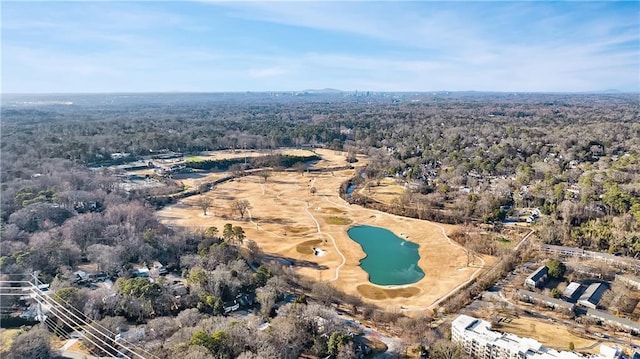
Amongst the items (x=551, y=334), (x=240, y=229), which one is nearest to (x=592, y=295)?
(x=551, y=334)

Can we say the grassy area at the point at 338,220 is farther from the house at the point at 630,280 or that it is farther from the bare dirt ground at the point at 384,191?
the house at the point at 630,280

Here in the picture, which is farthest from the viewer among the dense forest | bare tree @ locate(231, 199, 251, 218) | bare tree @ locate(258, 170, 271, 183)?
bare tree @ locate(258, 170, 271, 183)

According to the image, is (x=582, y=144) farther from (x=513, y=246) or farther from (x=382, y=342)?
(x=382, y=342)

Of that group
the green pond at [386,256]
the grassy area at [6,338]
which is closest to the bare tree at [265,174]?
the green pond at [386,256]

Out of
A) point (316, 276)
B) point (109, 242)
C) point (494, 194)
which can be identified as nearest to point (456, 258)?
point (316, 276)

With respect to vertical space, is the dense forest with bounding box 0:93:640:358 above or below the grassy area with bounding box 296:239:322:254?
above

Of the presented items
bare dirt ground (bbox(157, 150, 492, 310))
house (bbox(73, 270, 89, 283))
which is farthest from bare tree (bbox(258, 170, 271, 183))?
house (bbox(73, 270, 89, 283))

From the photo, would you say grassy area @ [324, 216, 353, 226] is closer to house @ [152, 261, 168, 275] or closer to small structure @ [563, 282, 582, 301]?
house @ [152, 261, 168, 275]
